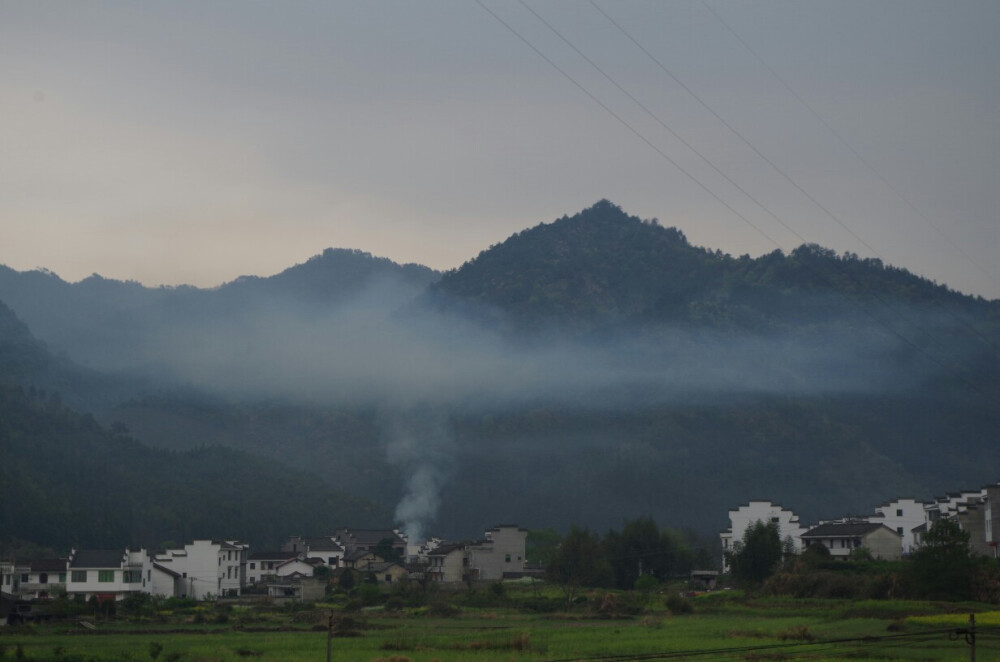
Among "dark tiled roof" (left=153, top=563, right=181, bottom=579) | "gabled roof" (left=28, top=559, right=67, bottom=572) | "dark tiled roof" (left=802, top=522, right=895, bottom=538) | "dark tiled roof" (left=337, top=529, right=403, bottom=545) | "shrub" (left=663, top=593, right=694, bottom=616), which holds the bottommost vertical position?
"shrub" (left=663, top=593, right=694, bottom=616)

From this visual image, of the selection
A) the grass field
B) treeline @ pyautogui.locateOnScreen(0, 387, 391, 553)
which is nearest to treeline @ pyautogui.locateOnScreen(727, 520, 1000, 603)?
the grass field

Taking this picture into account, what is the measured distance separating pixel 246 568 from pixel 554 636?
48.3m

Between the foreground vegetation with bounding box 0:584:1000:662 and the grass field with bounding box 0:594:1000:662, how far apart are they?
7 cm

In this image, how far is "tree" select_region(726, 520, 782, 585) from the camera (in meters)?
67.2

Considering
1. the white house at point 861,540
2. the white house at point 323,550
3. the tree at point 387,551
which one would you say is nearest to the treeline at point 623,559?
the white house at point 861,540

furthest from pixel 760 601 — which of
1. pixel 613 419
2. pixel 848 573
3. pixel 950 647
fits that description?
pixel 613 419

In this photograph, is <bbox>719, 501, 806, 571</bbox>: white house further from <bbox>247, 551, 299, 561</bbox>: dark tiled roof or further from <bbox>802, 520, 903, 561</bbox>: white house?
<bbox>247, 551, 299, 561</bbox>: dark tiled roof

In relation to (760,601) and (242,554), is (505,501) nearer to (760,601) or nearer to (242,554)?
(242,554)

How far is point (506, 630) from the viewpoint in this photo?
42.5m

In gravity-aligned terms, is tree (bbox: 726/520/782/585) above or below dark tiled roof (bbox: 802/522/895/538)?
below

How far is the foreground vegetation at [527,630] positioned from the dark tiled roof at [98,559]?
7974 mm

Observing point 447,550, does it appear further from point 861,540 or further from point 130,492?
point 130,492

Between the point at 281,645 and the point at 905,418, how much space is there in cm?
16076

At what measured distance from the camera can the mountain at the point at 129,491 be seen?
3698 inches
